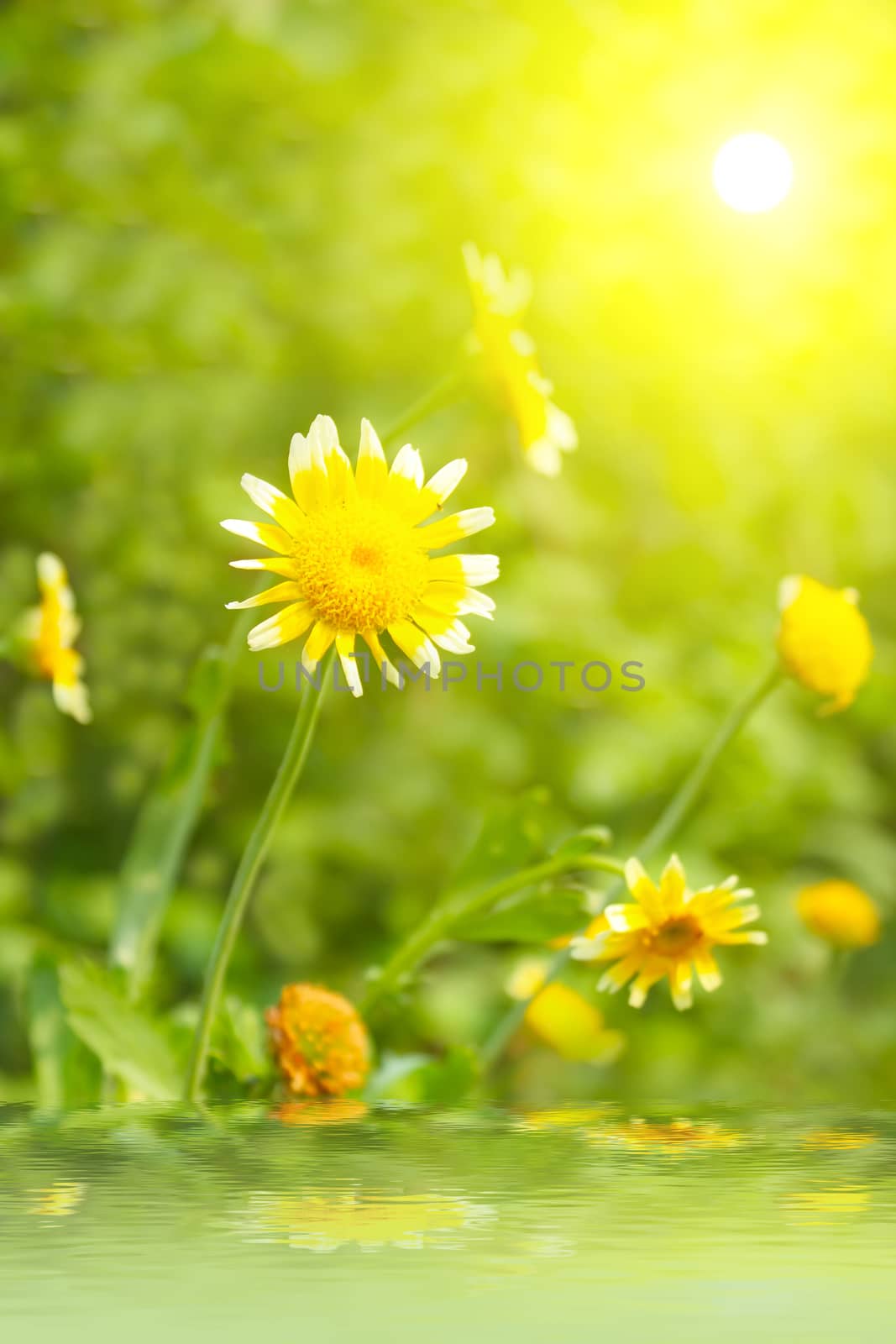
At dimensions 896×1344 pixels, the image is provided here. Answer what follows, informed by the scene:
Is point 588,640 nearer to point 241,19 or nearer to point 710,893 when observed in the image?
point 241,19

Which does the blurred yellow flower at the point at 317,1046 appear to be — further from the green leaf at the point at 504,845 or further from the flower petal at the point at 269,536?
the flower petal at the point at 269,536

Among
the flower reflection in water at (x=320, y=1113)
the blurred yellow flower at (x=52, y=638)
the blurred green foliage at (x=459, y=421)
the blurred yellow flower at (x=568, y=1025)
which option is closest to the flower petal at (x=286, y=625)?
the flower reflection in water at (x=320, y=1113)

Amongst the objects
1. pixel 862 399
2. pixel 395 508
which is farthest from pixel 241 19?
pixel 395 508

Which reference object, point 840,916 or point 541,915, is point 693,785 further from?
point 840,916

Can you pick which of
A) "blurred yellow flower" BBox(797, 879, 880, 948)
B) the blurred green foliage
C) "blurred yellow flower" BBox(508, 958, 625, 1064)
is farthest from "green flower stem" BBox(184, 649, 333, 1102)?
the blurred green foliage

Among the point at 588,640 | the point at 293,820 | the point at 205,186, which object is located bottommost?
the point at 293,820
